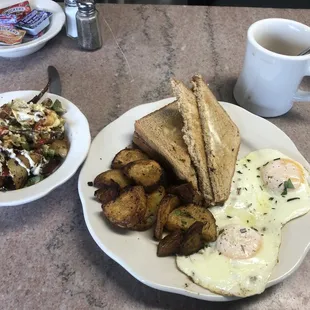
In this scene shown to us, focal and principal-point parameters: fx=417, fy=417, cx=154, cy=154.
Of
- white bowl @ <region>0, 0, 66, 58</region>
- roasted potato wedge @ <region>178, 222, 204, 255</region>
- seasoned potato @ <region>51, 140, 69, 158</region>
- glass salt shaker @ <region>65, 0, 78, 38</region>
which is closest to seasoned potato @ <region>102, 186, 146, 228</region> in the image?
roasted potato wedge @ <region>178, 222, 204, 255</region>

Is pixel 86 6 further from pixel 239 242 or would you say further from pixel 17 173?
pixel 239 242

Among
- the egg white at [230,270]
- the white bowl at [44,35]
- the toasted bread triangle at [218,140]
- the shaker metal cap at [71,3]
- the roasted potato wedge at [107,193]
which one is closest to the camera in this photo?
the egg white at [230,270]

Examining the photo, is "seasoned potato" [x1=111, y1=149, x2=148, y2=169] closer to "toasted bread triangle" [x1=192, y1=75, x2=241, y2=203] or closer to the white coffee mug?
"toasted bread triangle" [x1=192, y1=75, x2=241, y2=203]

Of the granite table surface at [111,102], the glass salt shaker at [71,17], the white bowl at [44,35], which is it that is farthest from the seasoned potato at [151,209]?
the glass salt shaker at [71,17]

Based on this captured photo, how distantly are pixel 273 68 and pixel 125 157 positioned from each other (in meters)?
0.52

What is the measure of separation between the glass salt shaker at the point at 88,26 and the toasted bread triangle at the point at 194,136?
0.55 m

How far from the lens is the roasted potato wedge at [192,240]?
2.92ft

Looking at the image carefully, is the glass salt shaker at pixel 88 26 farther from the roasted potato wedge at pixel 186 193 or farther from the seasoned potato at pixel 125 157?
the roasted potato wedge at pixel 186 193

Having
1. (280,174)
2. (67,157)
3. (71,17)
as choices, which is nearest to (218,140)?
(280,174)

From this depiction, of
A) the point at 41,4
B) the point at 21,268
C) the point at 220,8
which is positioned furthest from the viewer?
the point at 220,8

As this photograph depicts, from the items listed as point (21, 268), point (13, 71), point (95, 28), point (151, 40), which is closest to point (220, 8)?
point (151, 40)

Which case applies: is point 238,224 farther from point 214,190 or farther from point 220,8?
point 220,8

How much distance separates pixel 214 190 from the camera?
1.05 meters

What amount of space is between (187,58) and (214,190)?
29.5 inches
